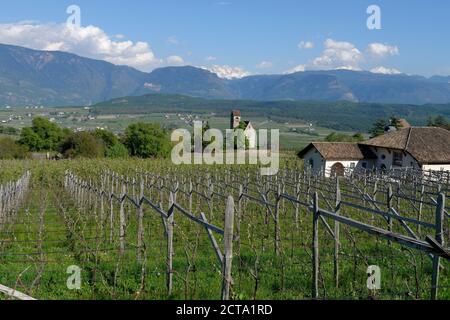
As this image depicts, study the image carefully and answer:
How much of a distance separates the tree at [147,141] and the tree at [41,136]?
14.8 m

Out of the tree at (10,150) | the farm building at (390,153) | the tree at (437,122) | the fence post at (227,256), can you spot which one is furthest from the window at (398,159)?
Answer: the tree at (10,150)

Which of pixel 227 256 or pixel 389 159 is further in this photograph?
pixel 389 159

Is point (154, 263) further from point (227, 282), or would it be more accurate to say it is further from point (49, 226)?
point (49, 226)

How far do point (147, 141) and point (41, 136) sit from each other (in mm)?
20595

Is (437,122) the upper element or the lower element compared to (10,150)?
upper

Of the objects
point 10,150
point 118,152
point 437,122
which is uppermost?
point 437,122

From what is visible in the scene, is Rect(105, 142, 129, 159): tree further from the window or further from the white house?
the window

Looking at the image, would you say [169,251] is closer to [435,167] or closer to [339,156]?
[435,167]

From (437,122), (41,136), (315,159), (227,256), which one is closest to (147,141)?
(41,136)

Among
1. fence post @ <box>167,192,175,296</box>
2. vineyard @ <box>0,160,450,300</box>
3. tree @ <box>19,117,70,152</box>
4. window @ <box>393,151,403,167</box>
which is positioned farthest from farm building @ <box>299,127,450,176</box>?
tree @ <box>19,117,70,152</box>

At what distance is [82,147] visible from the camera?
→ 49.8 meters

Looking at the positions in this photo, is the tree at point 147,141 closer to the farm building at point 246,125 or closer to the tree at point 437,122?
the farm building at point 246,125

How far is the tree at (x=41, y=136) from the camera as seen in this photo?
64.0m

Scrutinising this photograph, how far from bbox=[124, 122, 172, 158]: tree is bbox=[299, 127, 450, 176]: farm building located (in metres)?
21.0
